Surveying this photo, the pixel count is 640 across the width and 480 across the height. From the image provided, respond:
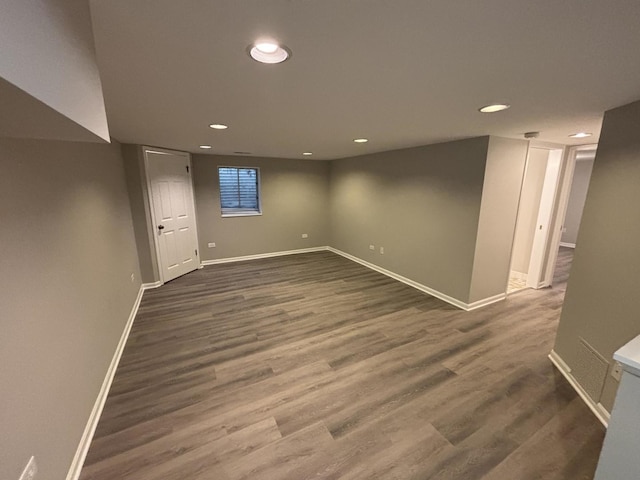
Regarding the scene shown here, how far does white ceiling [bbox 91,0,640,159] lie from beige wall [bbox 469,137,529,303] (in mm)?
860

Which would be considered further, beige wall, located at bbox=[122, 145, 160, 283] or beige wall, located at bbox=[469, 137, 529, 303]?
beige wall, located at bbox=[122, 145, 160, 283]

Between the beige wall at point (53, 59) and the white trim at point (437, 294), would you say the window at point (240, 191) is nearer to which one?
the white trim at point (437, 294)

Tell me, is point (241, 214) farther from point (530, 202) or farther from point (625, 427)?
point (625, 427)

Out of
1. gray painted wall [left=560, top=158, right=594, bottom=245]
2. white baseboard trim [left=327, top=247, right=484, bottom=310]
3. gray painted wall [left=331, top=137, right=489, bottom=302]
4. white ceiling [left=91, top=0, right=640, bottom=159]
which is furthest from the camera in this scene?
gray painted wall [left=560, top=158, right=594, bottom=245]

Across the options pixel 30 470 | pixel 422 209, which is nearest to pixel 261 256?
pixel 422 209

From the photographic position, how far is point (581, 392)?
2.02m

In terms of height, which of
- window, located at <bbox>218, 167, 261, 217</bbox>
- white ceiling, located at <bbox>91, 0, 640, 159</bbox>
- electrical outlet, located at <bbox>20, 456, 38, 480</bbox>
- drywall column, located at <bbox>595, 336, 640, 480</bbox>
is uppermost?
white ceiling, located at <bbox>91, 0, 640, 159</bbox>

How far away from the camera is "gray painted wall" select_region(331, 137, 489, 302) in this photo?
3.21 metres

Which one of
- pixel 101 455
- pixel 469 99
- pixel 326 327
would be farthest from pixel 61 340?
pixel 469 99

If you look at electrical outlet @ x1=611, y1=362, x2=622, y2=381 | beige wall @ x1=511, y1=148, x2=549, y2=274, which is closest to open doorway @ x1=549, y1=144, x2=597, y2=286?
beige wall @ x1=511, y1=148, x2=549, y2=274

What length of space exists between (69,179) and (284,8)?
1862 millimetres

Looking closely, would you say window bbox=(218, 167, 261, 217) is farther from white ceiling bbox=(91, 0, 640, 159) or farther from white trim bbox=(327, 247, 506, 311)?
white ceiling bbox=(91, 0, 640, 159)

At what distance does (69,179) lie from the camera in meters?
1.76

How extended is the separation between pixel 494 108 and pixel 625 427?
6.11ft
